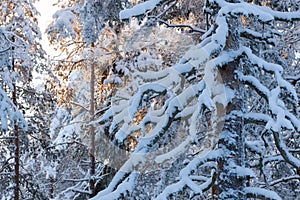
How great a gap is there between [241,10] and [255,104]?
3549mm

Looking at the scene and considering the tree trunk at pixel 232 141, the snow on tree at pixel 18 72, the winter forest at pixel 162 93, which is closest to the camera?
the winter forest at pixel 162 93

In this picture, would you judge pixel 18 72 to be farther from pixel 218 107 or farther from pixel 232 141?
pixel 232 141

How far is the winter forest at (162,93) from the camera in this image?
5.09 meters

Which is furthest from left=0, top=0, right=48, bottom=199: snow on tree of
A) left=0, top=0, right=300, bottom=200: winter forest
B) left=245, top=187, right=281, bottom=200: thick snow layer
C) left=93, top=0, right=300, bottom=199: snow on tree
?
left=245, top=187, right=281, bottom=200: thick snow layer

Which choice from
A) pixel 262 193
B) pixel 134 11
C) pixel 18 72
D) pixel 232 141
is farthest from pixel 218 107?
pixel 18 72

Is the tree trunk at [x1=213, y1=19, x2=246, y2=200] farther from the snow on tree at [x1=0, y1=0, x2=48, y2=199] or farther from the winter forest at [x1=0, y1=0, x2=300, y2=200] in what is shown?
the snow on tree at [x1=0, y1=0, x2=48, y2=199]

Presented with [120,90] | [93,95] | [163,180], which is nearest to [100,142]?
[93,95]

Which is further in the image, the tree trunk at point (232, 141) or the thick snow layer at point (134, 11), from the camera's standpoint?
the tree trunk at point (232, 141)

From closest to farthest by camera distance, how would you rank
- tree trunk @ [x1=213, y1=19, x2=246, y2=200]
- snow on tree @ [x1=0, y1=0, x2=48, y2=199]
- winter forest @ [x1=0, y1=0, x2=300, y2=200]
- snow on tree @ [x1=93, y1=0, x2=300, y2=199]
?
snow on tree @ [x1=93, y1=0, x2=300, y2=199]
winter forest @ [x1=0, y1=0, x2=300, y2=200]
tree trunk @ [x1=213, y1=19, x2=246, y2=200]
snow on tree @ [x1=0, y1=0, x2=48, y2=199]

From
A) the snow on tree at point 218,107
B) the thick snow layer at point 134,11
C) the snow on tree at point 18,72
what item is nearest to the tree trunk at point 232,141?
the snow on tree at point 218,107

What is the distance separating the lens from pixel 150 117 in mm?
5473

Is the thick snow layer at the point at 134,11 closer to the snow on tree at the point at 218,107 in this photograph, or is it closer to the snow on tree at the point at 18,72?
the snow on tree at the point at 218,107

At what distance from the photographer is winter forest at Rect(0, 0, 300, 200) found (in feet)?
16.7

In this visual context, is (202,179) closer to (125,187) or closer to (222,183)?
(222,183)
